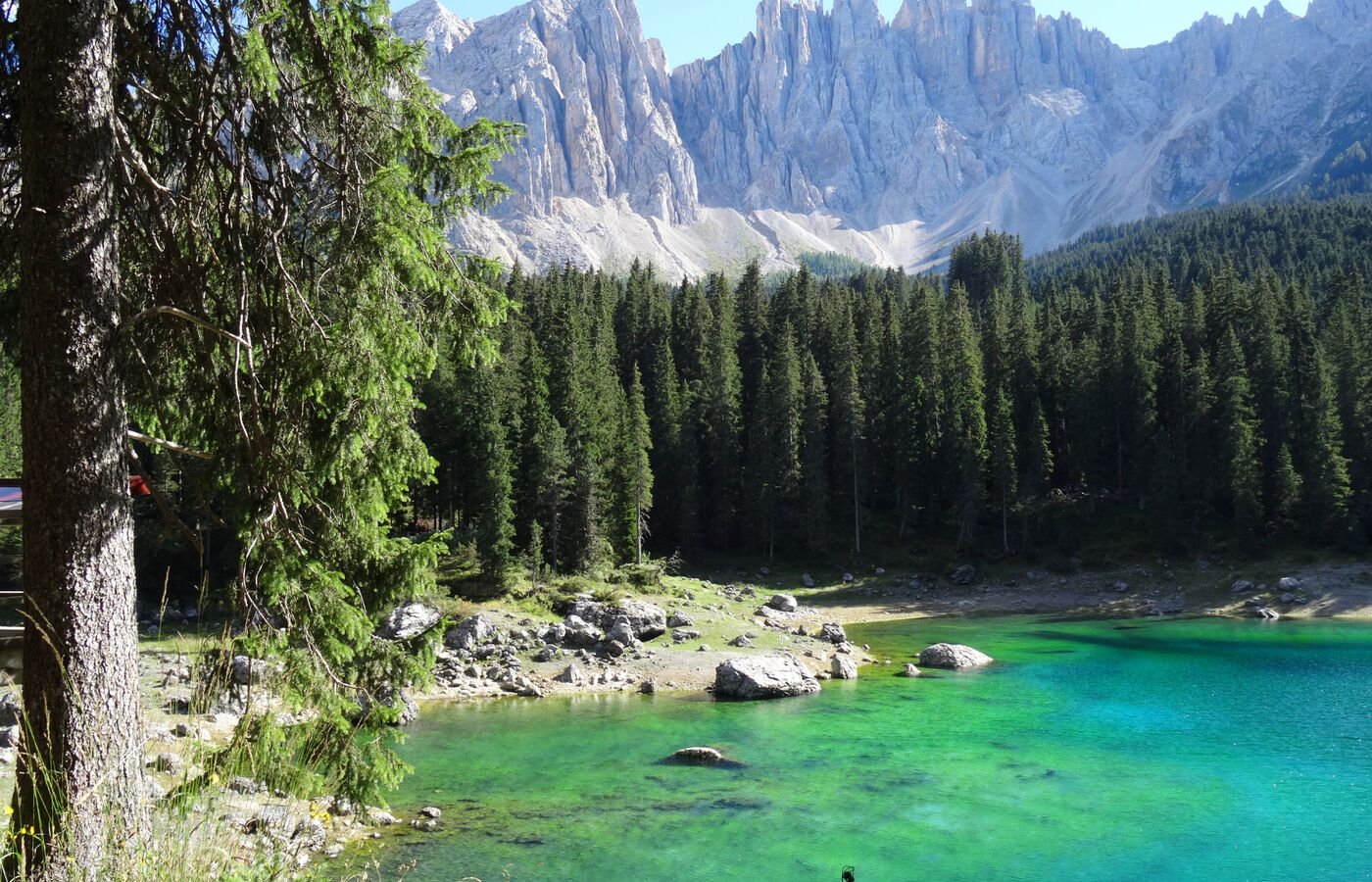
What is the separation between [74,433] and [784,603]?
40.5 metres

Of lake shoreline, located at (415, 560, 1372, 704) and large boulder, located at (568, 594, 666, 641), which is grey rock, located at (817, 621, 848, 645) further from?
large boulder, located at (568, 594, 666, 641)

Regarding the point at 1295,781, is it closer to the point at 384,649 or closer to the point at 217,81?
the point at 384,649

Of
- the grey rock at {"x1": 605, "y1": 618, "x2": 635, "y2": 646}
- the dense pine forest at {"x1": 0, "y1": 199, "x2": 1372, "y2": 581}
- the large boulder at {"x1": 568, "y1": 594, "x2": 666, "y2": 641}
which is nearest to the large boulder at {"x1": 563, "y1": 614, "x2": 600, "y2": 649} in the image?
the grey rock at {"x1": 605, "y1": 618, "x2": 635, "y2": 646}

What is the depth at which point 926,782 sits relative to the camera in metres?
18.7

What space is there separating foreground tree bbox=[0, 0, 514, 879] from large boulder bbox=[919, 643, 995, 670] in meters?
27.5

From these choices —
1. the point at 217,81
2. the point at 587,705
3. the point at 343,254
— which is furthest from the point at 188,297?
the point at 587,705

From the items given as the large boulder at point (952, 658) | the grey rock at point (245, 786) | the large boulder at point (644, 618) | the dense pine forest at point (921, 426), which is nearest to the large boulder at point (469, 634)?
the large boulder at point (644, 618)

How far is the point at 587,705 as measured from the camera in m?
26.2

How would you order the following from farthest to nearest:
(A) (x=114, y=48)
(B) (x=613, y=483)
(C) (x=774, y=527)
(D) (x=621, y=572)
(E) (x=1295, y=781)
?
(C) (x=774, y=527) < (B) (x=613, y=483) < (D) (x=621, y=572) < (E) (x=1295, y=781) < (A) (x=114, y=48)

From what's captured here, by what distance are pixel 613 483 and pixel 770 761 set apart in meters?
28.4

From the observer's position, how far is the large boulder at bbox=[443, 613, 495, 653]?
1246 inches

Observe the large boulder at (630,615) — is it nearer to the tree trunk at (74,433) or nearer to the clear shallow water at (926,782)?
the clear shallow water at (926,782)

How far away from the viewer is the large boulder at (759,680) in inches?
1070

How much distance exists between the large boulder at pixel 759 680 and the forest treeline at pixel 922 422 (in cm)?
1528
